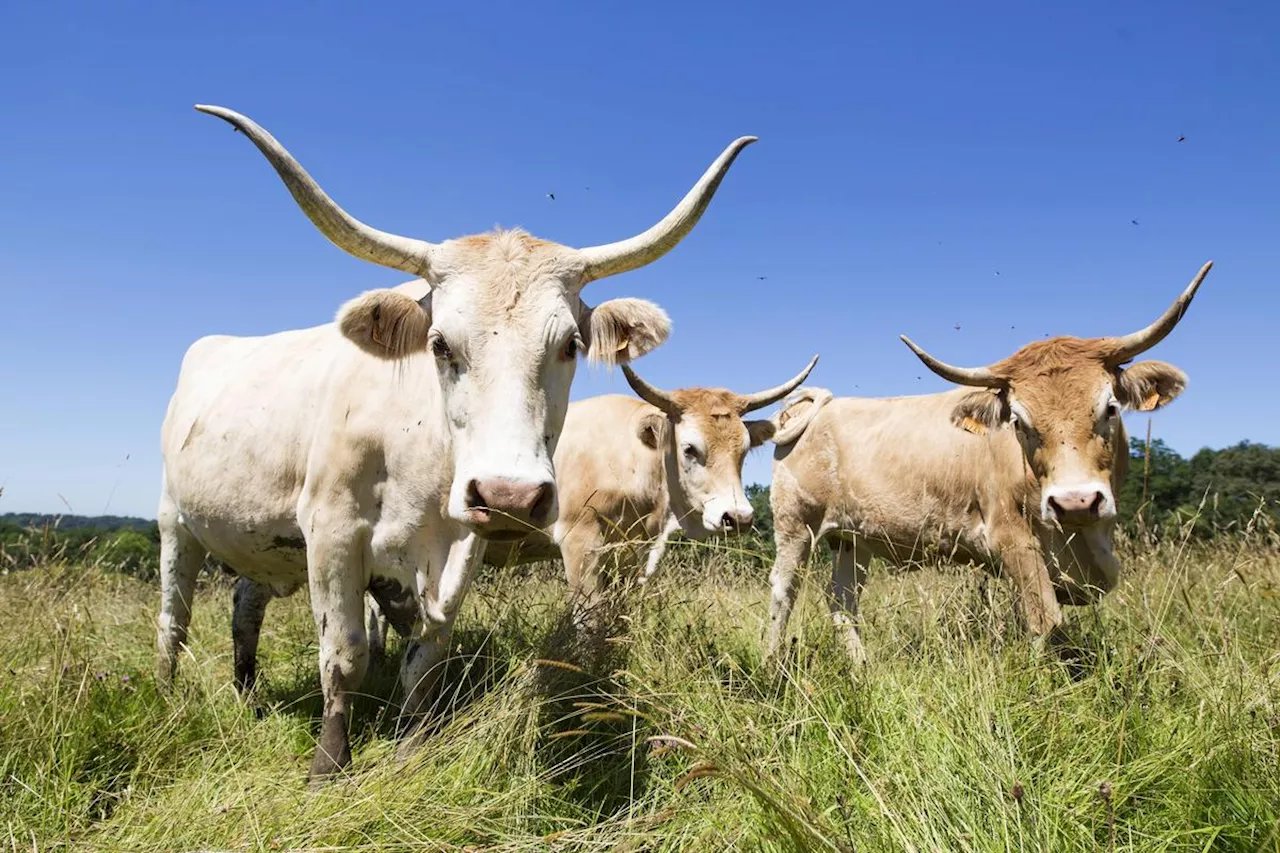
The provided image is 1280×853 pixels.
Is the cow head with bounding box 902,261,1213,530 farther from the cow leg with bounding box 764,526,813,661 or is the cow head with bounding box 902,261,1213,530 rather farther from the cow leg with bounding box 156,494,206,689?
the cow leg with bounding box 156,494,206,689

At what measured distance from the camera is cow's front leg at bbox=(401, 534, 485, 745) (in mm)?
3846

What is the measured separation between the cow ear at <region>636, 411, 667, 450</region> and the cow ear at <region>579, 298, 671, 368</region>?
320 cm

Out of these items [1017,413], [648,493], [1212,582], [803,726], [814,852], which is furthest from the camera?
→ [648,493]

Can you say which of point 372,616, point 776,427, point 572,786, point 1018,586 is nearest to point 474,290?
point 572,786

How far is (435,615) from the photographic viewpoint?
389cm

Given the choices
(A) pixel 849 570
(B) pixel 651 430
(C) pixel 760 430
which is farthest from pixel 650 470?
(A) pixel 849 570

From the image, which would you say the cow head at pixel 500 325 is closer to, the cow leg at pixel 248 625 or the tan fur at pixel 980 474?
the tan fur at pixel 980 474

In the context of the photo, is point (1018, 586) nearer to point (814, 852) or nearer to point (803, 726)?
point (803, 726)

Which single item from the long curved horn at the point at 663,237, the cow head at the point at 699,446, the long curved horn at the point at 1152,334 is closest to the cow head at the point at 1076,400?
the long curved horn at the point at 1152,334

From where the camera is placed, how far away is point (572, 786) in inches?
128

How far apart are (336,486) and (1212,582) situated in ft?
20.9

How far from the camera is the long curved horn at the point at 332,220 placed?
3248mm

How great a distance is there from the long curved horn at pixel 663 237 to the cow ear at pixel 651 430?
3528 mm

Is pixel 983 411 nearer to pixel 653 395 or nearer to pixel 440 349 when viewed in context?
pixel 653 395
